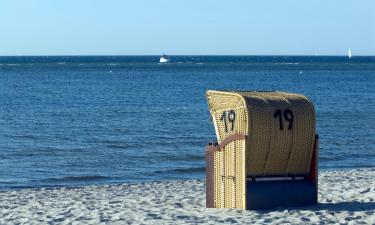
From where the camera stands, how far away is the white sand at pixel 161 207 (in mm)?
11578

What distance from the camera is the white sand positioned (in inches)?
456

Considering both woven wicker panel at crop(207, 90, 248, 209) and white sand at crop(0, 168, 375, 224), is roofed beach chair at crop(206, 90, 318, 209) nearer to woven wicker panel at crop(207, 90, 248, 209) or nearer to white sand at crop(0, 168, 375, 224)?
woven wicker panel at crop(207, 90, 248, 209)

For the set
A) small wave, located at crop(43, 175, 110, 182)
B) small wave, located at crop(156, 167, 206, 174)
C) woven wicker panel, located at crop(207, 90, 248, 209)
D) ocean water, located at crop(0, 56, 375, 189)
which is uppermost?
woven wicker panel, located at crop(207, 90, 248, 209)

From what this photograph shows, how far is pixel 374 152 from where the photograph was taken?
981 inches

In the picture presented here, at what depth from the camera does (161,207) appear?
13016 mm

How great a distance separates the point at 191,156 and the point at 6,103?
27074 millimetres

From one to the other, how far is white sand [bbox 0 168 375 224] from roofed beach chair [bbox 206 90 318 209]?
23cm

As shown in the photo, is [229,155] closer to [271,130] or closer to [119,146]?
[271,130]

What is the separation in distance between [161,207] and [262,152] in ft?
6.15

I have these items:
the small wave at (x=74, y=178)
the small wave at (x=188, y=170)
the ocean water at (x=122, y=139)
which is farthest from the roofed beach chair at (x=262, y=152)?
the small wave at (x=188, y=170)

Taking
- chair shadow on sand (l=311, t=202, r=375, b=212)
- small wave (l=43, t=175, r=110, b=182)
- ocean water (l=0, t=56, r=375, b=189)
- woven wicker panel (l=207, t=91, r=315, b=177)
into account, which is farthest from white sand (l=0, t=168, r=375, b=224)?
ocean water (l=0, t=56, r=375, b=189)

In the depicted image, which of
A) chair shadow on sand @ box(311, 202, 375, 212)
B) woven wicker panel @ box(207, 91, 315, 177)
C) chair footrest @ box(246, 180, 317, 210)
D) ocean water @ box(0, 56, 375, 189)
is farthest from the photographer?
ocean water @ box(0, 56, 375, 189)

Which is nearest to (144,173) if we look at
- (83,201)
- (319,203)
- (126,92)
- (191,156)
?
(191,156)

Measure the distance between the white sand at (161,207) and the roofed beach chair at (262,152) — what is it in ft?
0.76
